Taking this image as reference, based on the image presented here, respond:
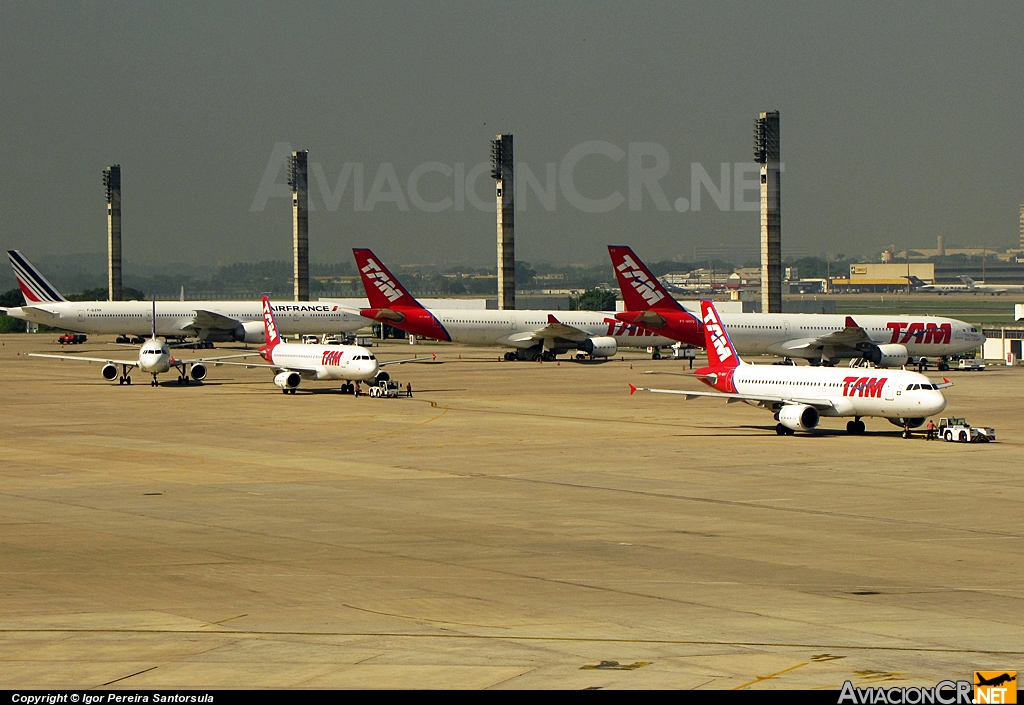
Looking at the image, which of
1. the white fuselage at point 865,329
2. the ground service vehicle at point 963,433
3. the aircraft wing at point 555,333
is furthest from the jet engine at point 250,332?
the ground service vehicle at point 963,433

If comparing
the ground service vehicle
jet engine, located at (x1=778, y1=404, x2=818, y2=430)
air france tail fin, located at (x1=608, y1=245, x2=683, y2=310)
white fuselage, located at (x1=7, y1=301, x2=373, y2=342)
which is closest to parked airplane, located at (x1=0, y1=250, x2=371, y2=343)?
white fuselage, located at (x1=7, y1=301, x2=373, y2=342)

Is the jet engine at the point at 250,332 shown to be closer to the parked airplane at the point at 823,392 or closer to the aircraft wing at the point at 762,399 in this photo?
the parked airplane at the point at 823,392

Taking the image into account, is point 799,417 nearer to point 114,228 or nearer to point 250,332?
point 250,332

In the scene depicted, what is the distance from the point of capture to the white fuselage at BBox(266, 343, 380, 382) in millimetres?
79438

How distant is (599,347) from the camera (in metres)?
118

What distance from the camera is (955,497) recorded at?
127 feet

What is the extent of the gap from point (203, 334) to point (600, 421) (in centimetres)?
8356

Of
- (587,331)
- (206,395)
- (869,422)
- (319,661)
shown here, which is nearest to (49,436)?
(206,395)

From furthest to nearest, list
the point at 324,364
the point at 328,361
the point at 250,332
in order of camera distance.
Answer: the point at 250,332 → the point at 324,364 → the point at 328,361

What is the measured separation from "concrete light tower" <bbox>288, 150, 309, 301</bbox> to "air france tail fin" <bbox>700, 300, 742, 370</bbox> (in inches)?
4750

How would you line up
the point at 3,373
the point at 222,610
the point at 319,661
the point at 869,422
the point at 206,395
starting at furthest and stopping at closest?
the point at 3,373 → the point at 206,395 → the point at 869,422 → the point at 222,610 → the point at 319,661

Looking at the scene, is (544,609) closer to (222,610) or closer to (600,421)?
(222,610)

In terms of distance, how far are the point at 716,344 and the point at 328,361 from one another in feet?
92.0

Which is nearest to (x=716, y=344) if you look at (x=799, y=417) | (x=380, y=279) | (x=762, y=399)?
(x=762, y=399)
